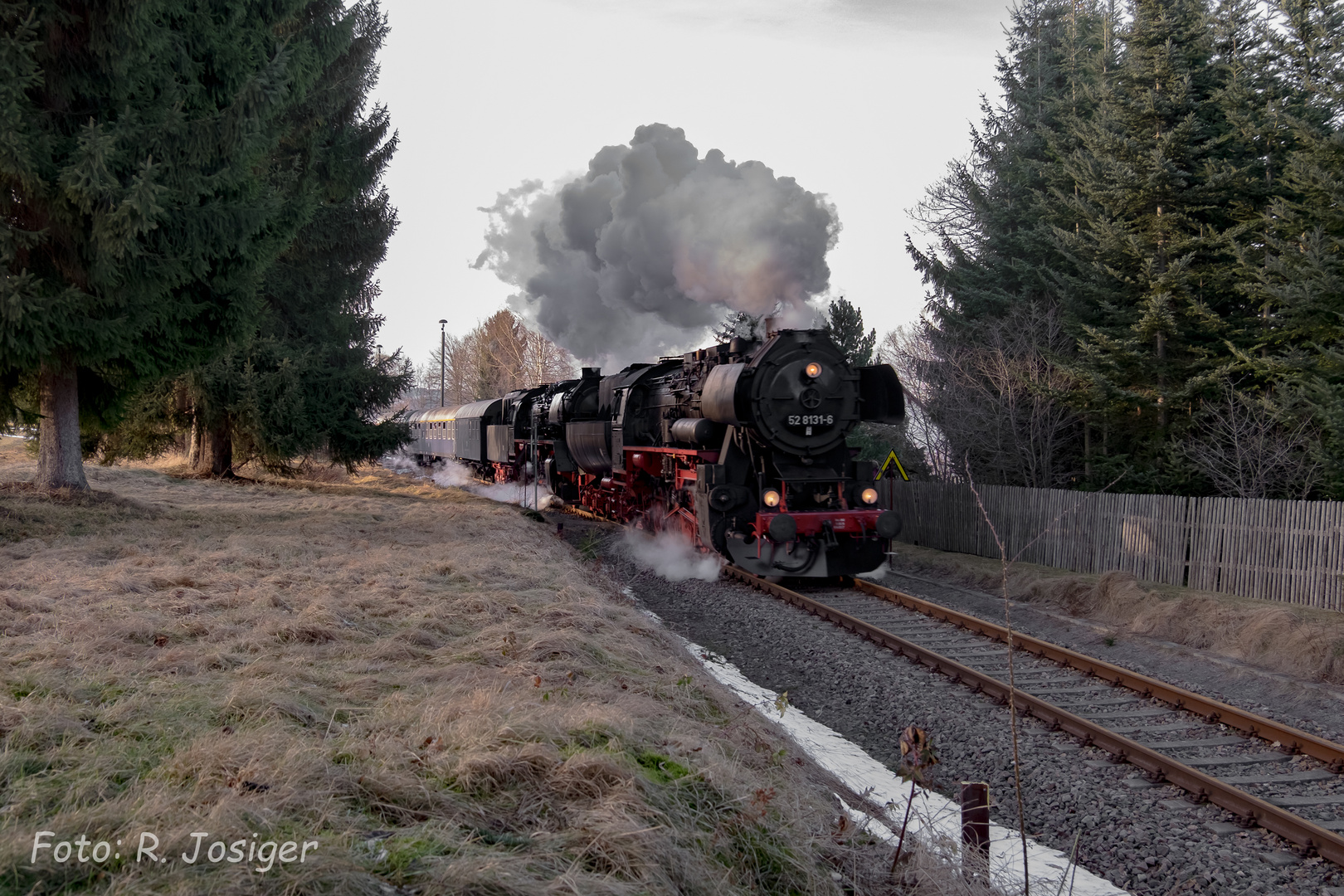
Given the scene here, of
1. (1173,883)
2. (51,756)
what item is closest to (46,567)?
(51,756)

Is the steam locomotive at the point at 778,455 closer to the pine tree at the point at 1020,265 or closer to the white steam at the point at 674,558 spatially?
the white steam at the point at 674,558

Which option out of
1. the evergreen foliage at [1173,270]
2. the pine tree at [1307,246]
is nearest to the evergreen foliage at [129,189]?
the evergreen foliage at [1173,270]

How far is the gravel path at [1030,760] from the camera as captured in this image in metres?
5.05

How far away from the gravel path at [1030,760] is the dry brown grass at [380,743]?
1353mm

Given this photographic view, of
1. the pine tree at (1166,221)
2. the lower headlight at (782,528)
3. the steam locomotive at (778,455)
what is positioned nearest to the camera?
the lower headlight at (782,528)

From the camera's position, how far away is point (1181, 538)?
12797 mm

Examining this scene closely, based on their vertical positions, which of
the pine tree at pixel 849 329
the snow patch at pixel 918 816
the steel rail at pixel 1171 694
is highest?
the pine tree at pixel 849 329

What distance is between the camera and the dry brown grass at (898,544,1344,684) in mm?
9117

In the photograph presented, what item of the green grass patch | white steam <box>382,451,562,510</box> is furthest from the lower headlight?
white steam <box>382,451,562,510</box>

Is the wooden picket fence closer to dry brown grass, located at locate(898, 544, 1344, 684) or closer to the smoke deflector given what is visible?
dry brown grass, located at locate(898, 544, 1344, 684)

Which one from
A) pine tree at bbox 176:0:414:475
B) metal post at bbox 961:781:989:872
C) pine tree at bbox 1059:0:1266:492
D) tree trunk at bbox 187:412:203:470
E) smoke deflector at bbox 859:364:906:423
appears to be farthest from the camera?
tree trunk at bbox 187:412:203:470

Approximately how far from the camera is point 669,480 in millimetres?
15867

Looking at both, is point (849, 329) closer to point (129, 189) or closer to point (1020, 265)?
point (1020, 265)

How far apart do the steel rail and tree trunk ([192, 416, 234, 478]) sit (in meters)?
21.5
